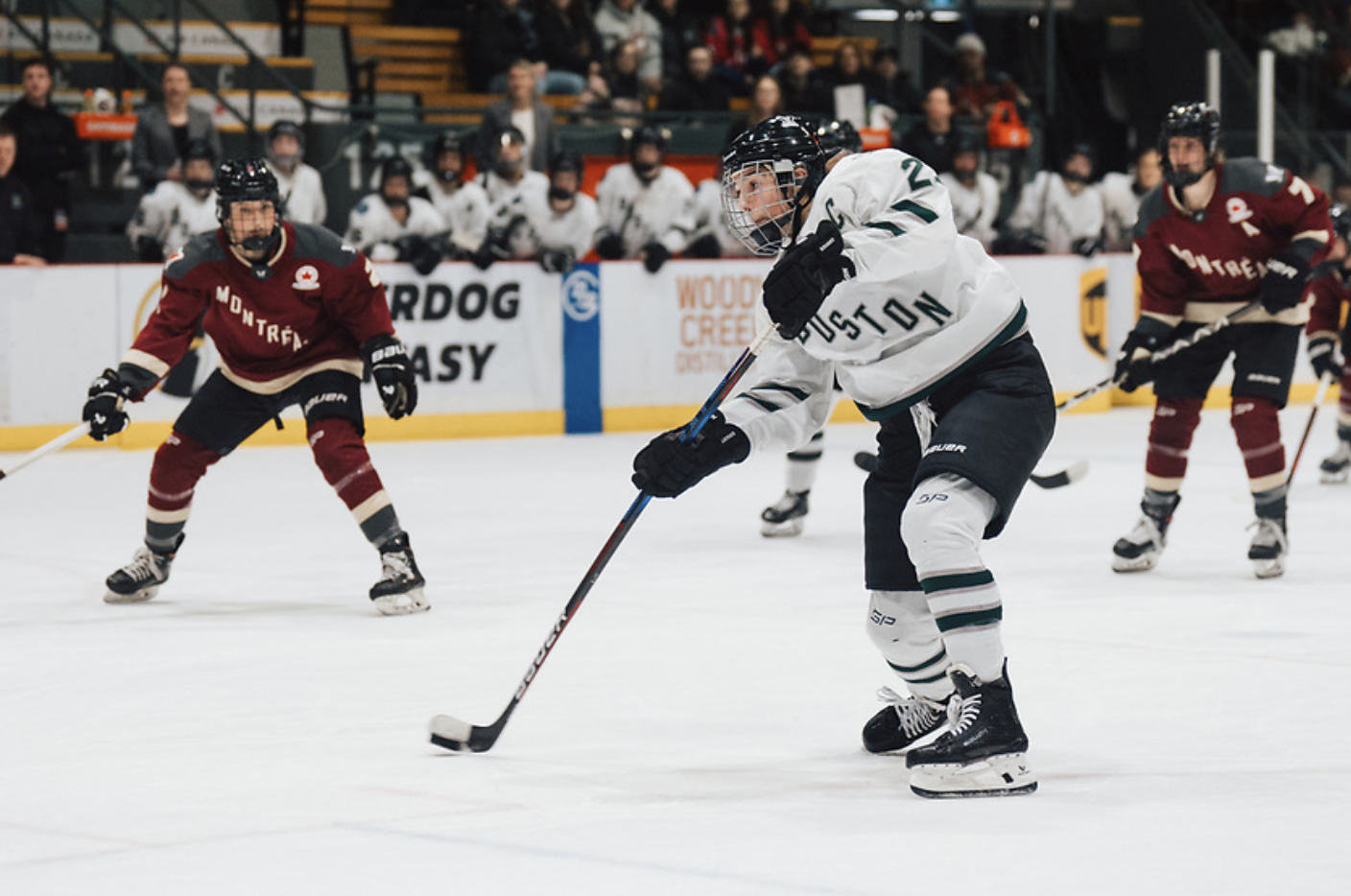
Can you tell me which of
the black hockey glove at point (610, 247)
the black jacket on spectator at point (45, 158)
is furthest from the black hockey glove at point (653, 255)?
the black jacket on spectator at point (45, 158)

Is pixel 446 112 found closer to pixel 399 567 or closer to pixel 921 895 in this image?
pixel 399 567

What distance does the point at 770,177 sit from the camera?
375 cm

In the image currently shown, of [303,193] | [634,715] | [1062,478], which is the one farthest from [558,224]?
[634,715]

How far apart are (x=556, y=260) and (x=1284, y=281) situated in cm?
551

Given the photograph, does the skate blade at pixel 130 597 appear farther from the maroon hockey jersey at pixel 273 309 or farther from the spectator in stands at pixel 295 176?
the spectator in stands at pixel 295 176

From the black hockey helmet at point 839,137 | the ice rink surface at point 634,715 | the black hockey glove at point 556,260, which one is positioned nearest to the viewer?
the ice rink surface at point 634,715

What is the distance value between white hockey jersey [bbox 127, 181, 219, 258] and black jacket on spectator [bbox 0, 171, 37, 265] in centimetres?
52

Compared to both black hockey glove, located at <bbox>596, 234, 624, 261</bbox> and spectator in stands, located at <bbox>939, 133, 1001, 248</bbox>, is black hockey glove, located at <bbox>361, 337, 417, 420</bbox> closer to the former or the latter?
black hockey glove, located at <bbox>596, 234, 624, 261</bbox>

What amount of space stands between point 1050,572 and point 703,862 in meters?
3.57

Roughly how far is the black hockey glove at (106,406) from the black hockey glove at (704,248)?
625 centimetres

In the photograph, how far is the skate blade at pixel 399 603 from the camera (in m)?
5.80

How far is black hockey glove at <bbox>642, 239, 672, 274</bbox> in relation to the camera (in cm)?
1142

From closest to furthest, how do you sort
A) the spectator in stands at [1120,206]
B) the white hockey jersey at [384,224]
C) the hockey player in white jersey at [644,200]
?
the white hockey jersey at [384,224], the hockey player in white jersey at [644,200], the spectator in stands at [1120,206]

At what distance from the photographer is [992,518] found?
3768 millimetres
